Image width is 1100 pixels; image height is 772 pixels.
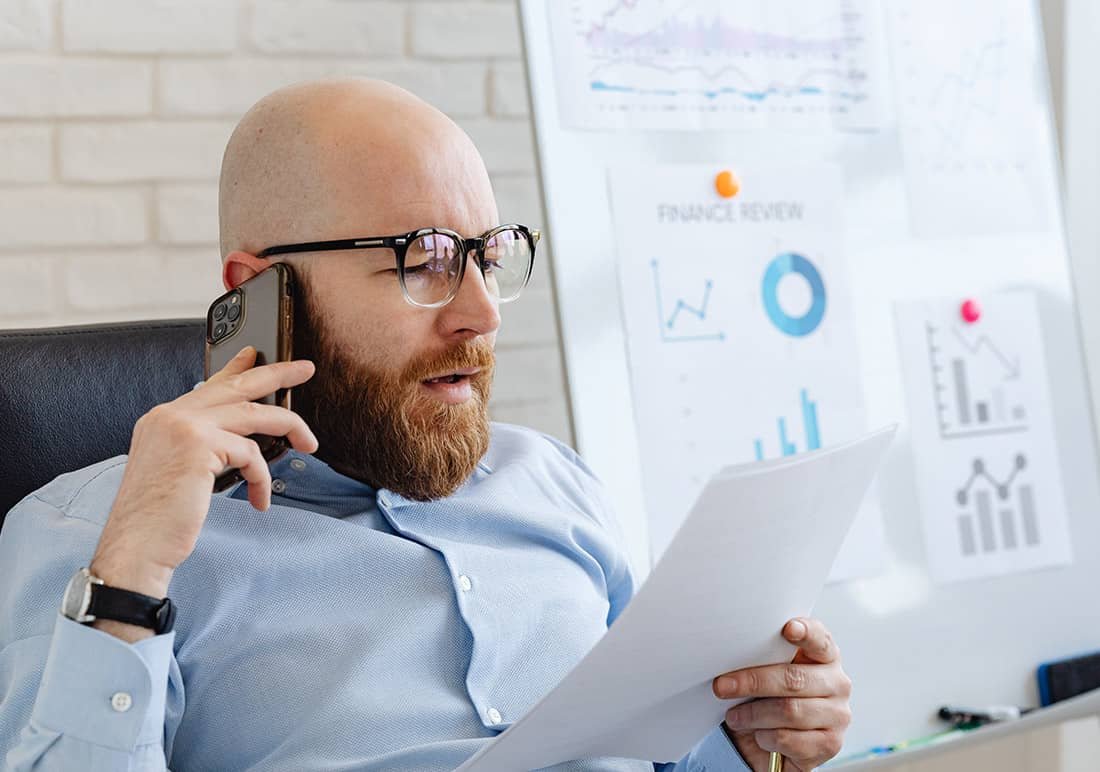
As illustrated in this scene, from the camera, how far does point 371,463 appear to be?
1.17m

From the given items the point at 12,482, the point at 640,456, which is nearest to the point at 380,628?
the point at 12,482

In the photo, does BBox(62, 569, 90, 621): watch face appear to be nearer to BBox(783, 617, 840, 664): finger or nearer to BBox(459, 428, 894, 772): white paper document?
BBox(459, 428, 894, 772): white paper document

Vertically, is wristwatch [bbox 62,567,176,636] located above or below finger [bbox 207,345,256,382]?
below

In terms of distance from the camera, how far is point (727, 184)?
1.76 meters

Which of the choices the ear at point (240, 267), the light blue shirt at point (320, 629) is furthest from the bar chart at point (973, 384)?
the ear at point (240, 267)

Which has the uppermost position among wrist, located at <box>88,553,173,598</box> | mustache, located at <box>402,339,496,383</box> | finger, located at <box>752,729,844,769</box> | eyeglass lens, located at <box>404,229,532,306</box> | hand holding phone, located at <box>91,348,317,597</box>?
eyeglass lens, located at <box>404,229,532,306</box>

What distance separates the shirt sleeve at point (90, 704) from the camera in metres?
0.87

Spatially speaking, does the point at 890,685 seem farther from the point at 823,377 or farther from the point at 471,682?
the point at 471,682

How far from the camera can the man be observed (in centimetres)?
91

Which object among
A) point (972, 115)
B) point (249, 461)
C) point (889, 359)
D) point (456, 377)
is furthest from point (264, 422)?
point (972, 115)

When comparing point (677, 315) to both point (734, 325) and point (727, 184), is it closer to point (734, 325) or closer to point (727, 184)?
point (734, 325)

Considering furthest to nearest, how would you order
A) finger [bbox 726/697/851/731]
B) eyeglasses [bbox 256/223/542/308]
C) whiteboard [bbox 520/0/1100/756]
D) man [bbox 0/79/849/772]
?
1. whiteboard [bbox 520/0/1100/756]
2. eyeglasses [bbox 256/223/542/308]
3. finger [bbox 726/697/851/731]
4. man [bbox 0/79/849/772]

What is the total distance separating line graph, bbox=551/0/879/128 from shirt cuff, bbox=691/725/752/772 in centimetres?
87

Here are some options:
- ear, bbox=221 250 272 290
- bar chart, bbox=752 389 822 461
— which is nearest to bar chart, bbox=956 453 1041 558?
bar chart, bbox=752 389 822 461
